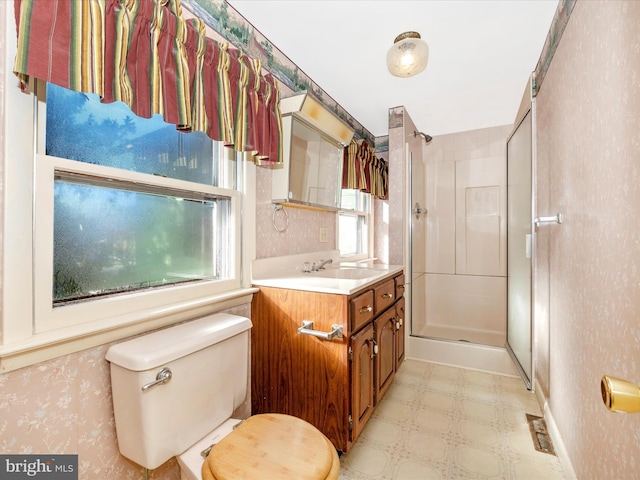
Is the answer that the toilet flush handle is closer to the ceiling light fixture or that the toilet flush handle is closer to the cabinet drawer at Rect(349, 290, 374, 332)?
the cabinet drawer at Rect(349, 290, 374, 332)

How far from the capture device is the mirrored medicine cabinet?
1.78 metres

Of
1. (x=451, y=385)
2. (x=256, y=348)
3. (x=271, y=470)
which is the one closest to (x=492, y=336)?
(x=451, y=385)

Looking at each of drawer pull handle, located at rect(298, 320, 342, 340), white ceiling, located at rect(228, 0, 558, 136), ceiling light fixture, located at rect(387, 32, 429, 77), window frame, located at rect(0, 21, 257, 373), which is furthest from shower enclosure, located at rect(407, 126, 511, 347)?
window frame, located at rect(0, 21, 257, 373)

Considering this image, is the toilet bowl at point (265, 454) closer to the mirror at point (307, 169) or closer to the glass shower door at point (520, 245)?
the mirror at point (307, 169)

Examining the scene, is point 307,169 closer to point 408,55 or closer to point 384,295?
point 408,55

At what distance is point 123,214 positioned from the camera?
1154mm

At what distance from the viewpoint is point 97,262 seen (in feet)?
3.53

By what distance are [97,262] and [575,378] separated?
1968 mm

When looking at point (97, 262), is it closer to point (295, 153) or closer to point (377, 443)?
point (295, 153)

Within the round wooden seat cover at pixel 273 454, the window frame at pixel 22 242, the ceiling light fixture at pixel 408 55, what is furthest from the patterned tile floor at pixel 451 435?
the ceiling light fixture at pixel 408 55

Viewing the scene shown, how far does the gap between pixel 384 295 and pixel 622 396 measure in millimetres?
1371

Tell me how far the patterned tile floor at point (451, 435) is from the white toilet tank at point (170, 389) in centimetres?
80

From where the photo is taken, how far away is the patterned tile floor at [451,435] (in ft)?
4.69

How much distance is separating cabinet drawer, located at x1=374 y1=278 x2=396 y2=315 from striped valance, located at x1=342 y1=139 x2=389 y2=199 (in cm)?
99
